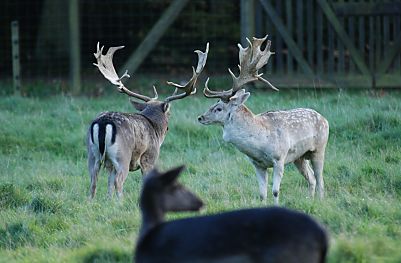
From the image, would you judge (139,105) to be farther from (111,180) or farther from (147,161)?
(111,180)

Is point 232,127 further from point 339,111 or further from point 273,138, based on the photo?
point 339,111

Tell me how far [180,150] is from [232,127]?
7.77 ft

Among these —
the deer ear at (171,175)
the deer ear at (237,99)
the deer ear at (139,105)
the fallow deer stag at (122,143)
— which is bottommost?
the fallow deer stag at (122,143)

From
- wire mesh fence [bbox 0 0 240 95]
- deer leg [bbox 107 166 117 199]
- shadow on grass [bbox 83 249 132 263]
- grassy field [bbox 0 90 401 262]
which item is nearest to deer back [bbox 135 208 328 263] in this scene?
grassy field [bbox 0 90 401 262]

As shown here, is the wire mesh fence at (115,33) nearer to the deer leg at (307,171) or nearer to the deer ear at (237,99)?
the deer leg at (307,171)

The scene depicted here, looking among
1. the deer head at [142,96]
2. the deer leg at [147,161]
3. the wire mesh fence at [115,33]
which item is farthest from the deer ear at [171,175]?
the wire mesh fence at [115,33]

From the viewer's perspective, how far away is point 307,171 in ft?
32.1

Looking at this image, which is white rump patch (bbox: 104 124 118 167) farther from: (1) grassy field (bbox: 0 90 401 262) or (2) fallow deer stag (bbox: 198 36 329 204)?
(2) fallow deer stag (bbox: 198 36 329 204)

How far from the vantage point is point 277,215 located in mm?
5336

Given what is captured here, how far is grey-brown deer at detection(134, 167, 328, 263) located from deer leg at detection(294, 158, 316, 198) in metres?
4.25

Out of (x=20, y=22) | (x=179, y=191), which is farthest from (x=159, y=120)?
(x=20, y=22)

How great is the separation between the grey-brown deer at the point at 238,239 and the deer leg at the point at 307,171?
167 inches

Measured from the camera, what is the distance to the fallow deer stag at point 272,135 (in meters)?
9.23

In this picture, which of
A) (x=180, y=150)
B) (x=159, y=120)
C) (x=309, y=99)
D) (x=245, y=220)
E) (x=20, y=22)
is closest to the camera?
(x=245, y=220)
